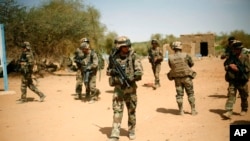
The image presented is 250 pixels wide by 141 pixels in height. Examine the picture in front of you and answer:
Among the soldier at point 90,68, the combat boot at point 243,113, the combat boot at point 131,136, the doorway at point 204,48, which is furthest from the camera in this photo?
the doorway at point 204,48

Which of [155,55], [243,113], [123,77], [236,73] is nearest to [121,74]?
[123,77]

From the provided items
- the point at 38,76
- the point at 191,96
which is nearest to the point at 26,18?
the point at 38,76

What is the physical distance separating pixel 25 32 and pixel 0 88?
4.95 meters

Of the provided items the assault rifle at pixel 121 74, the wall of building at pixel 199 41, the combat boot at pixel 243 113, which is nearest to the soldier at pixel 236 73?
the combat boot at pixel 243 113

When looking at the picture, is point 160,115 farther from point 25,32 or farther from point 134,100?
point 25,32

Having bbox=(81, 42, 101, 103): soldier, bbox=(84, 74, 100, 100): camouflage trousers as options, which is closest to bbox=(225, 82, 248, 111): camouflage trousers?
bbox=(81, 42, 101, 103): soldier

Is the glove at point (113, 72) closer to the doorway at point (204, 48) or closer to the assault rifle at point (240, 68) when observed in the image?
the assault rifle at point (240, 68)

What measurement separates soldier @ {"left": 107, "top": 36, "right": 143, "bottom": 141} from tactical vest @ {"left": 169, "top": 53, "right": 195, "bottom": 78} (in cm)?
192

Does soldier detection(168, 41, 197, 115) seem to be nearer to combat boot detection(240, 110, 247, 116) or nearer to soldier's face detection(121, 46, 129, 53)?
combat boot detection(240, 110, 247, 116)

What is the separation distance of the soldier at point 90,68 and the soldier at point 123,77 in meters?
3.31

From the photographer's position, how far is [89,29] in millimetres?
18750

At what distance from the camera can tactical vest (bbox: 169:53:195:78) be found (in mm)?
6637

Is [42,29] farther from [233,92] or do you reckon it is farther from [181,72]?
[233,92]

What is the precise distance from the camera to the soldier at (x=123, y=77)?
199 inches
